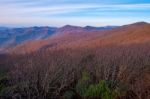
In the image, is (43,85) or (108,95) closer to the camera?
(43,85)

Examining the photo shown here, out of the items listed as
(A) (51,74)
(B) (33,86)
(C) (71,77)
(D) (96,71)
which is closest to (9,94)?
(B) (33,86)

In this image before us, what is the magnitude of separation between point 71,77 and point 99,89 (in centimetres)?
1077

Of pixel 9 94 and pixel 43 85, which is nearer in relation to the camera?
pixel 9 94

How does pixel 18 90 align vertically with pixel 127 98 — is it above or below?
above

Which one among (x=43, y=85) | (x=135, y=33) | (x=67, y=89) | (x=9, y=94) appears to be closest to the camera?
(x=9, y=94)

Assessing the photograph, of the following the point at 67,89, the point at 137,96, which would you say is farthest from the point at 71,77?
the point at 137,96

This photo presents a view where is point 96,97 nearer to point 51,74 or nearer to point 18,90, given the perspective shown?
point 51,74

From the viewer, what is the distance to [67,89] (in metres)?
40.2

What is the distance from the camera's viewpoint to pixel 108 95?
33.8m

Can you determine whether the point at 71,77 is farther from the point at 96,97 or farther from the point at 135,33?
the point at 135,33

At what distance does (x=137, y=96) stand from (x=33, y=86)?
463 inches

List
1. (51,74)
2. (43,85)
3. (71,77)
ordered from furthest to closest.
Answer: (71,77)
(51,74)
(43,85)

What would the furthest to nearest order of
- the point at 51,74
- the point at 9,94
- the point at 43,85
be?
the point at 51,74 → the point at 43,85 → the point at 9,94

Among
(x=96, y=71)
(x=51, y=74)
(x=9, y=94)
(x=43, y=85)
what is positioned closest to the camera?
(x=9, y=94)
